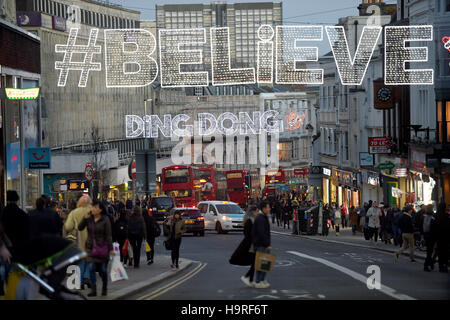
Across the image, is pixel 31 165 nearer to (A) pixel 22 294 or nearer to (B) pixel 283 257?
(B) pixel 283 257

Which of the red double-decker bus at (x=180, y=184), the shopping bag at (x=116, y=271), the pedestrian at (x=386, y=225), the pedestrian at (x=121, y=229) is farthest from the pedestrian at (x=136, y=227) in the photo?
the red double-decker bus at (x=180, y=184)

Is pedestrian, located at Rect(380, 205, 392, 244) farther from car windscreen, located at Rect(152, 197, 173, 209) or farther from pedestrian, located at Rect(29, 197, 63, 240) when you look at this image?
car windscreen, located at Rect(152, 197, 173, 209)

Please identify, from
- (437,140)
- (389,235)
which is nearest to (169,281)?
(389,235)

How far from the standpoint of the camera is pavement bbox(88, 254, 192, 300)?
62.7ft

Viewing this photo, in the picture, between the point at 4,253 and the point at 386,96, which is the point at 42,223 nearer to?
the point at 4,253

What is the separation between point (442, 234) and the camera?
25.0 metres

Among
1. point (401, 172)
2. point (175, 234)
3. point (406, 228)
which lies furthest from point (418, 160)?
point (175, 234)

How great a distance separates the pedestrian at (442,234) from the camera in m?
24.9

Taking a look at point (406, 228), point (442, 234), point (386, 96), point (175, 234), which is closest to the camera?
point (442, 234)

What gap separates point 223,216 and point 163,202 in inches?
694

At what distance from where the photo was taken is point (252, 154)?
5477 inches

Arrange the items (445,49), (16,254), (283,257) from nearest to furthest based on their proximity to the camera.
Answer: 1. (16,254)
2. (283,257)
3. (445,49)

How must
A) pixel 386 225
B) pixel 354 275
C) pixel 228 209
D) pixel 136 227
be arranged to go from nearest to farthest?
pixel 354 275
pixel 136 227
pixel 386 225
pixel 228 209
